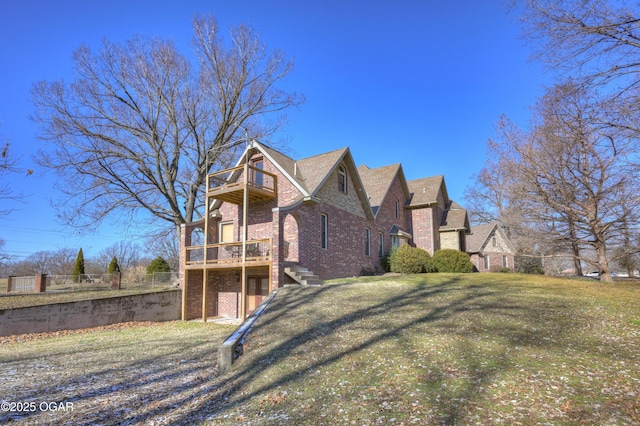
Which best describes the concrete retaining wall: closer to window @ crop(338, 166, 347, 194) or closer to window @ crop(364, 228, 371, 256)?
window @ crop(338, 166, 347, 194)

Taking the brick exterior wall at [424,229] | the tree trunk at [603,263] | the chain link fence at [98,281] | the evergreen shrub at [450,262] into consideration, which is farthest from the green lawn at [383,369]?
the chain link fence at [98,281]

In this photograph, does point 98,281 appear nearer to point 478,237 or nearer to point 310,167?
point 310,167

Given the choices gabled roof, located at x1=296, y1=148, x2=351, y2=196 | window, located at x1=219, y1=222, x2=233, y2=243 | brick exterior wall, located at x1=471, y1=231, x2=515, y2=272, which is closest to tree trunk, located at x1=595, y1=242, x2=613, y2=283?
gabled roof, located at x1=296, y1=148, x2=351, y2=196

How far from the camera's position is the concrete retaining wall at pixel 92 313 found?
13.8 meters

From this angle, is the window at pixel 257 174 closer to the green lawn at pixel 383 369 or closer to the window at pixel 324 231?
the window at pixel 324 231

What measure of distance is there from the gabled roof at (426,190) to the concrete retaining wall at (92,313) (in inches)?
671

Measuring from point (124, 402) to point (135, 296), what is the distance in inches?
519

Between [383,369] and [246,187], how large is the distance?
445 inches

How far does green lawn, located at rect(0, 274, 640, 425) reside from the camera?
14.9ft

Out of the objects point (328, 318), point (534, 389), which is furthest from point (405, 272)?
point (534, 389)

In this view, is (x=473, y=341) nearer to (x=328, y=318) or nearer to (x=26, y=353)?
(x=328, y=318)

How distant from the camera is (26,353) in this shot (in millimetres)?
10273

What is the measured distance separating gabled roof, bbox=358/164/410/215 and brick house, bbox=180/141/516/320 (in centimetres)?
15

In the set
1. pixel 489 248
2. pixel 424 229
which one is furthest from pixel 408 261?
pixel 489 248
